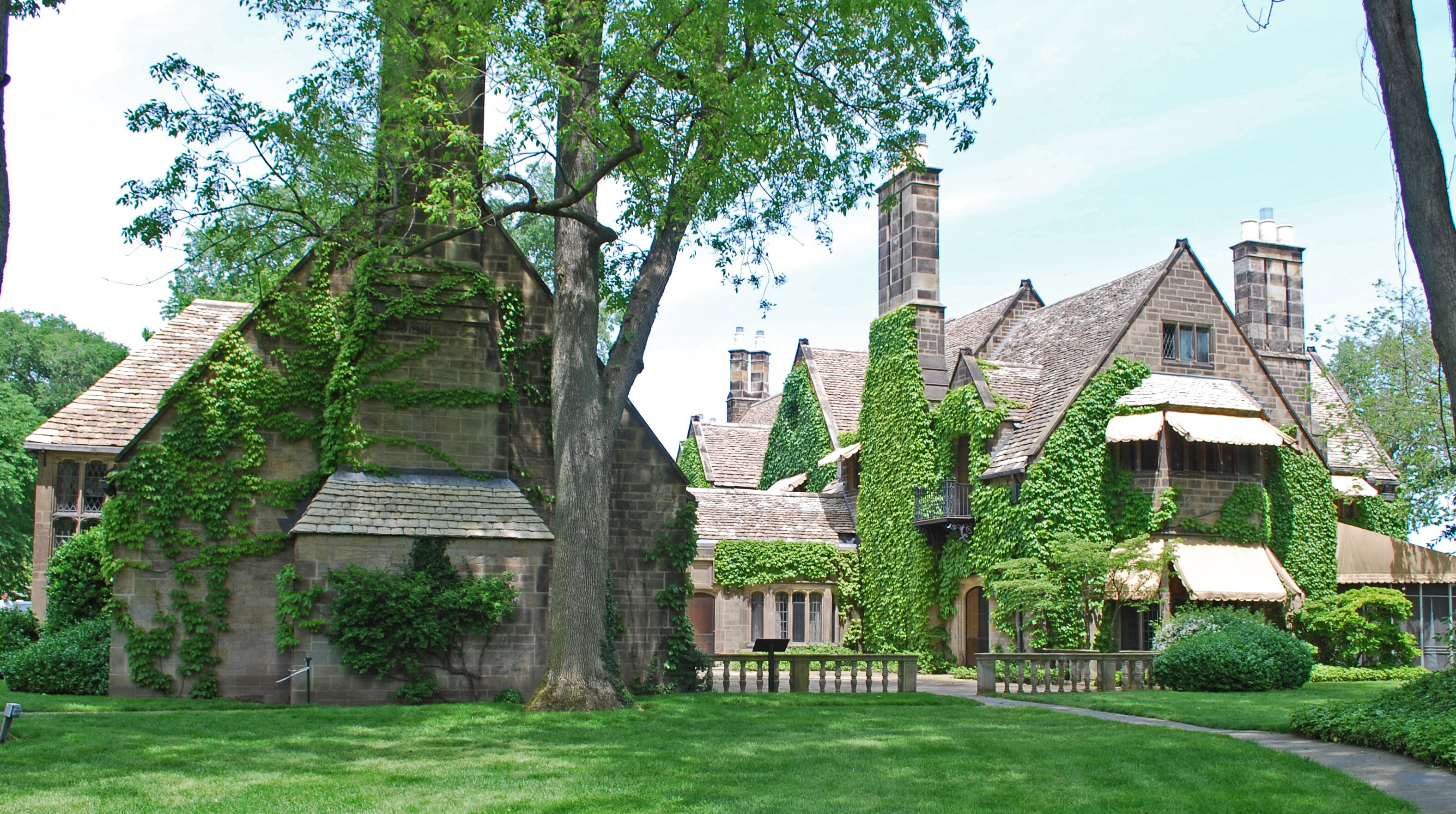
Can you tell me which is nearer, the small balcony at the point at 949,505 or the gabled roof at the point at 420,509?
the gabled roof at the point at 420,509

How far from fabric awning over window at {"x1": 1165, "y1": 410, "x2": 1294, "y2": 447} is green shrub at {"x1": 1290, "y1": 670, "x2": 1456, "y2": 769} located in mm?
14141

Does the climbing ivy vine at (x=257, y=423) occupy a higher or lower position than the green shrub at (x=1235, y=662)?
higher

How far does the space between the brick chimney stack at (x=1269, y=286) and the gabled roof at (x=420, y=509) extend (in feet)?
79.8

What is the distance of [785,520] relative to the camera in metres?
35.9

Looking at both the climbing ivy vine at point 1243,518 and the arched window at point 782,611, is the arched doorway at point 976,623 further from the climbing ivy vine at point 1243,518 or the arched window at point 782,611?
the climbing ivy vine at point 1243,518

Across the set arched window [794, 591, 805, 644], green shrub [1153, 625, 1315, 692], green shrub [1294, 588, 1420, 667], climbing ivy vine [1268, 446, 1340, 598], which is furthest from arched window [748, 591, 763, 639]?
green shrub [1294, 588, 1420, 667]

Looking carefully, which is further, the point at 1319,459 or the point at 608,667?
the point at 1319,459

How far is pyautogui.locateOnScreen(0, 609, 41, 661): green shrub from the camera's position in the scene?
23547 millimetres

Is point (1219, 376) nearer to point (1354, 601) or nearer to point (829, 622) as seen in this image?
point (1354, 601)

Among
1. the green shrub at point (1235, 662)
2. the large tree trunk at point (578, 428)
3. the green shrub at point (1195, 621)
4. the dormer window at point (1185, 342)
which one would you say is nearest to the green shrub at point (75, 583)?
the large tree trunk at point (578, 428)

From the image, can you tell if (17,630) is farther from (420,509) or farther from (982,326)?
(982,326)

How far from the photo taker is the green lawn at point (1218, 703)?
1627 cm

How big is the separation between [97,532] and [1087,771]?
1783 centimetres

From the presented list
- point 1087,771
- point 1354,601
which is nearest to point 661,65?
point 1087,771
